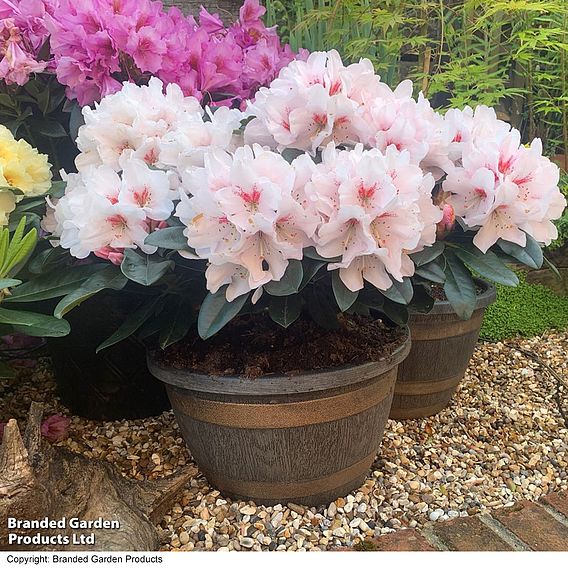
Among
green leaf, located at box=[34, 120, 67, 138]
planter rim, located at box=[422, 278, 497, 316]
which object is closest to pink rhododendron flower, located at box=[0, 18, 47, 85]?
green leaf, located at box=[34, 120, 67, 138]

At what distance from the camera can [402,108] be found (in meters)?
1.13

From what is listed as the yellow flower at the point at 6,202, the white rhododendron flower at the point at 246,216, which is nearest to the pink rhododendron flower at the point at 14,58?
the yellow flower at the point at 6,202

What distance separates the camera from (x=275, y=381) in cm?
115

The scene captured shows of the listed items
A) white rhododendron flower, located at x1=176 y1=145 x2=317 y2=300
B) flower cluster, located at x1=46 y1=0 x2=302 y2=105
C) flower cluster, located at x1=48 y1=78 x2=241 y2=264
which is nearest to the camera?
white rhododendron flower, located at x1=176 y1=145 x2=317 y2=300

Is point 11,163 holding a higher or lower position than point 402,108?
lower

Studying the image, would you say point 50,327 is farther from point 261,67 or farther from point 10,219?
point 261,67

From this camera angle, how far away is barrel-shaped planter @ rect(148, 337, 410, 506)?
1170 mm

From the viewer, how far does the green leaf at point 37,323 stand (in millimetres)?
1037

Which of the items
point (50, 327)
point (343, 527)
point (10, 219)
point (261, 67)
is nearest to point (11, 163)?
point (10, 219)

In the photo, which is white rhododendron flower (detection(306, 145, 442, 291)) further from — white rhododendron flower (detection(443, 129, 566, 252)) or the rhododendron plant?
white rhododendron flower (detection(443, 129, 566, 252))

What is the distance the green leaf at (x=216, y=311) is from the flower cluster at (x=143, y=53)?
55 cm

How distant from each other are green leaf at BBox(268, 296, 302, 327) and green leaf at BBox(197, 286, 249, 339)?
0.07 metres

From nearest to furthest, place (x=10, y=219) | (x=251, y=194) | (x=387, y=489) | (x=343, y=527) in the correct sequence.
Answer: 1. (x=251, y=194)
2. (x=10, y=219)
3. (x=343, y=527)
4. (x=387, y=489)
